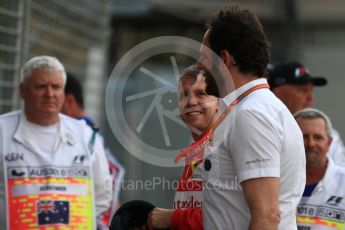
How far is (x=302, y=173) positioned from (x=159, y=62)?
10.1 meters

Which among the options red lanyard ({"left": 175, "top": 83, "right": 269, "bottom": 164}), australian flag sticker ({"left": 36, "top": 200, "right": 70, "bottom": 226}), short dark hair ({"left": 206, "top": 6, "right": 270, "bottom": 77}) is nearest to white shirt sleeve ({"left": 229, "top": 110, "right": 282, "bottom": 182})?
red lanyard ({"left": 175, "top": 83, "right": 269, "bottom": 164})

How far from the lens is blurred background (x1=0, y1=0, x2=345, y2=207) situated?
7914 millimetres

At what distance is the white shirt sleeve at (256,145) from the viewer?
10.9 ft

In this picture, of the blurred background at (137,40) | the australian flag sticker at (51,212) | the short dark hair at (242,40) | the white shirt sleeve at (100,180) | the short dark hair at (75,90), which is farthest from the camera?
the blurred background at (137,40)

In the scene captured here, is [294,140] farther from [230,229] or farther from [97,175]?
[97,175]

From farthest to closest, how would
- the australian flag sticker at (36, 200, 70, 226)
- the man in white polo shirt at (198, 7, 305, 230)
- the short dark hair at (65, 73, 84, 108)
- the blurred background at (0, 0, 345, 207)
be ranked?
the blurred background at (0, 0, 345, 207)
the short dark hair at (65, 73, 84, 108)
the australian flag sticker at (36, 200, 70, 226)
the man in white polo shirt at (198, 7, 305, 230)

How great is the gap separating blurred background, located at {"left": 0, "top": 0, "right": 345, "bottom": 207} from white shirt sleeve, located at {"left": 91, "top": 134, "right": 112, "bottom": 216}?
0.45 metres

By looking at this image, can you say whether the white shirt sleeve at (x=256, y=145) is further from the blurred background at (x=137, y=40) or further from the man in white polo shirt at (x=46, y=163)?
the man in white polo shirt at (x=46, y=163)

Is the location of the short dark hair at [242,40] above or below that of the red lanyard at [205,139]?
above

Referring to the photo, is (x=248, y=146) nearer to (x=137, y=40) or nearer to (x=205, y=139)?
(x=205, y=139)

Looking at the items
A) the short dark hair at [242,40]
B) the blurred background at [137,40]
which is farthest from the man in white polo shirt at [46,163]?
the short dark hair at [242,40]

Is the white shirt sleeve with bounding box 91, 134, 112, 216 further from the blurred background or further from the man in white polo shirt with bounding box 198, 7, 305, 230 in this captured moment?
the man in white polo shirt with bounding box 198, 7, 305, 230

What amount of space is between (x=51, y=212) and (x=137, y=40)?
1242cm

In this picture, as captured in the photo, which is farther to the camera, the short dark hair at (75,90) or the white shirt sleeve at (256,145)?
the short dark hair at (75,90)
